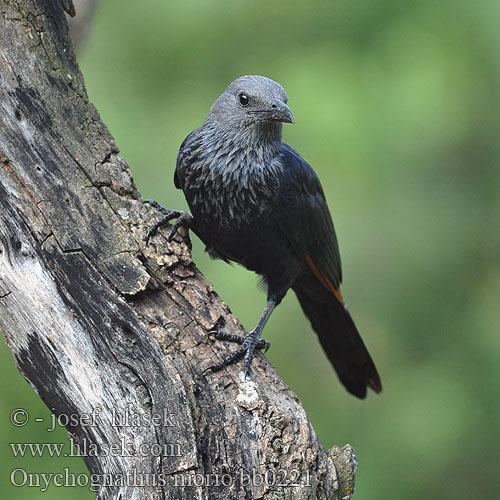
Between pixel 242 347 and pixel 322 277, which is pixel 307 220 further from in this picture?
pixel 242 347

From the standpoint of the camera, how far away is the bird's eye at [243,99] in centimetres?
327

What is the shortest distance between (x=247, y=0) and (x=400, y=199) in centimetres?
188

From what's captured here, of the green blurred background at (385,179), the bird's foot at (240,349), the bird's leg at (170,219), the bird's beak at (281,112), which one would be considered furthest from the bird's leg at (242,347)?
the green blurred background at (385,179)

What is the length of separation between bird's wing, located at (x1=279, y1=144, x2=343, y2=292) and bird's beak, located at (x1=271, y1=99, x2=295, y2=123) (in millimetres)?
296

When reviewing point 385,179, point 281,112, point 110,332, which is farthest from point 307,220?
point 385,179

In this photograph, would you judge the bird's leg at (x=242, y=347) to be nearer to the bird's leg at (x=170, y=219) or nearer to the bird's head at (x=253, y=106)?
the bird's leg at (x=170, y=219)

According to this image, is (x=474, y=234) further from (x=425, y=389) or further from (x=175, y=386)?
(x=175, y=386)

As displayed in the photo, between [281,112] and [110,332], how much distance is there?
1295 millimetres

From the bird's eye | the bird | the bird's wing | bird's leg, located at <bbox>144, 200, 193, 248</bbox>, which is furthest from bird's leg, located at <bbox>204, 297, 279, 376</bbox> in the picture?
the bird's eye

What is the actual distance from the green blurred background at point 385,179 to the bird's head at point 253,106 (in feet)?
3.33

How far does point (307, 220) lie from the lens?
3.44 meters

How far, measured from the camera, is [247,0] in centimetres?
509

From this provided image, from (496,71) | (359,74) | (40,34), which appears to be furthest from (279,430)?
(496,71)

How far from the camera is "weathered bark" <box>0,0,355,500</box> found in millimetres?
2379
